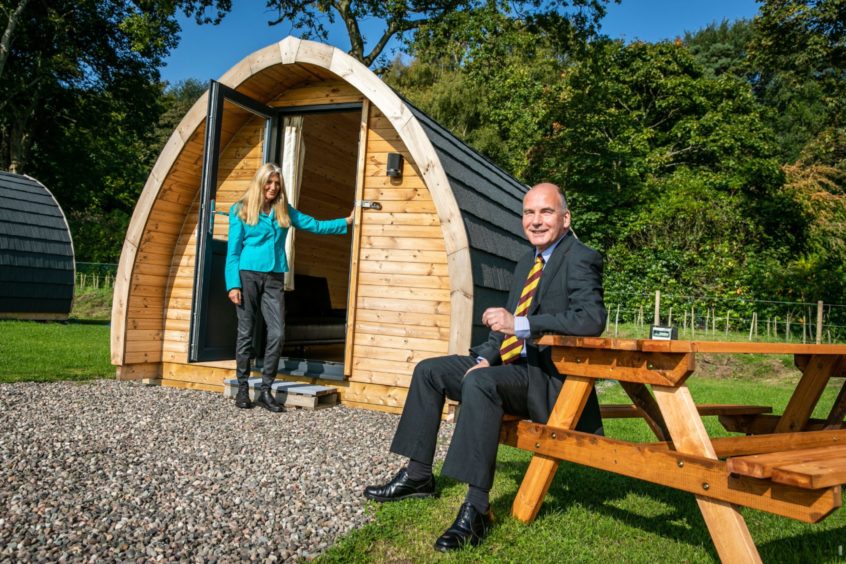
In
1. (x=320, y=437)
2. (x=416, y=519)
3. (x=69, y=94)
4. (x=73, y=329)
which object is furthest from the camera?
(x=69, y=94)

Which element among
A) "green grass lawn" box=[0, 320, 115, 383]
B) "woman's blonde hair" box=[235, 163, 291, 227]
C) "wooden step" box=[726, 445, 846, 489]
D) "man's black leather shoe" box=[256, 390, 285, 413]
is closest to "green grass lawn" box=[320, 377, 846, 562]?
"wooden step" box=[726, 445, 846, 489]

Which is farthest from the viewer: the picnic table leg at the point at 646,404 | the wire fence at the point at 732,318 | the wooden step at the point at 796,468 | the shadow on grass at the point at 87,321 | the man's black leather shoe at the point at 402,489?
the shadow on grass at the point at 87,321

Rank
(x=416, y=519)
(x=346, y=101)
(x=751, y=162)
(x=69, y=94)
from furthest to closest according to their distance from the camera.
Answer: (x=69, y=94) → (x=751, y=162) → (x=346, y=101) → (x=416, y=519)

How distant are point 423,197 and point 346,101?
1473 millimetres

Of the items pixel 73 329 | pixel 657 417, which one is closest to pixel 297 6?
pixel 73 329

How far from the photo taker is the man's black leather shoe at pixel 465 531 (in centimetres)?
268

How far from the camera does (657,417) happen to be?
3.45 meters

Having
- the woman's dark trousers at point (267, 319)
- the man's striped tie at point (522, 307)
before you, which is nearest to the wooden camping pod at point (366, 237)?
the woman's dark trousers at point (267, 319)

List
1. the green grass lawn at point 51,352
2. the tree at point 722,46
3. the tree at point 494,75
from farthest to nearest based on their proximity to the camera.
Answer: the tree at point 722,46 < the tree at point 494,75 < the green grass lawn at point 51,352

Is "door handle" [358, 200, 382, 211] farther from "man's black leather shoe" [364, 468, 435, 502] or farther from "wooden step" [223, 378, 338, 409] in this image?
"man's black leather shoe" [364, 468, 435, 502]

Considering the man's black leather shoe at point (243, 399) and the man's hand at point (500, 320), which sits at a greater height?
the man's hand at point (500, 320)

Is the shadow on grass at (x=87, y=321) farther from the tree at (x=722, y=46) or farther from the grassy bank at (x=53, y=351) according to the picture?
the tree at (x=722, y=46)

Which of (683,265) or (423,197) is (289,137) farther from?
(683,265)

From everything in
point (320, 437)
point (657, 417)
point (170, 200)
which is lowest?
point (320, 437)
